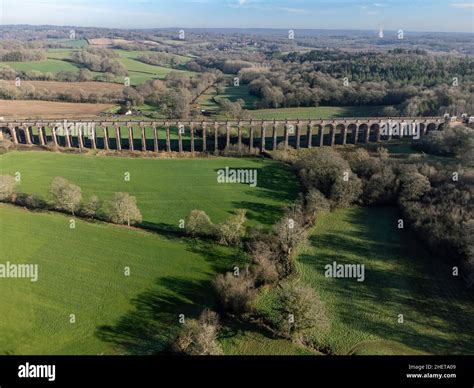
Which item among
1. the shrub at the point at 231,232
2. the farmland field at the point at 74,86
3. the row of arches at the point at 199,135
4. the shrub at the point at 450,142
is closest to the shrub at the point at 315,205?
the shrub at the point at 231,232

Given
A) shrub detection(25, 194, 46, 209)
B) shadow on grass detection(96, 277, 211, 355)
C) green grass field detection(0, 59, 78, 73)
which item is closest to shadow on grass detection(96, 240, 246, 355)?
shadow on grass detection(96, 277, 211, 355)

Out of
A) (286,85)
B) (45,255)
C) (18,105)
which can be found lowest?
(45,255)

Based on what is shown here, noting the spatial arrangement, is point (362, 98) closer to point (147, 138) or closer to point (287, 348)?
point (147, 138)

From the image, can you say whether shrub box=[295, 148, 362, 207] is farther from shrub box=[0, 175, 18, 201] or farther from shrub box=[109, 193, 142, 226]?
shrub box=[0, 175, 18, 201]

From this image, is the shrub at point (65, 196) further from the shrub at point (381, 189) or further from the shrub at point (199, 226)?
the shrub at point (381, 189)

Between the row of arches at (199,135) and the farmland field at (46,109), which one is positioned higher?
the farmland field at (46,109)

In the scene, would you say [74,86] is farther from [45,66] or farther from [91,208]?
[91,208]

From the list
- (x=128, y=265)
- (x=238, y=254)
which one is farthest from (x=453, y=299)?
(x=128, y=265)
